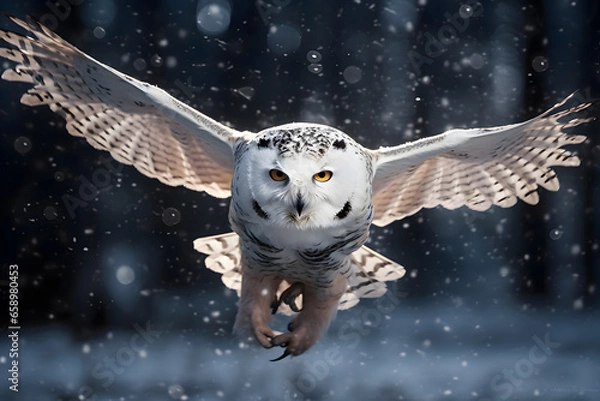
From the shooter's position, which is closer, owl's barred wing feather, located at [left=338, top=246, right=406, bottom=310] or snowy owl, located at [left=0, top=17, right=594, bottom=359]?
snowy owl, located at [left=0, top=17, right=594, bottom=359]

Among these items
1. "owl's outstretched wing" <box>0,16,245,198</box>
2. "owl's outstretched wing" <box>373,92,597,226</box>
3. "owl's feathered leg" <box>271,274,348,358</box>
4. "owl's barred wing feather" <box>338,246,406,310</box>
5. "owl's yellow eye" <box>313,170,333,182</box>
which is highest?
"owl's outstretched wing" <box>0,16,245,198</box>

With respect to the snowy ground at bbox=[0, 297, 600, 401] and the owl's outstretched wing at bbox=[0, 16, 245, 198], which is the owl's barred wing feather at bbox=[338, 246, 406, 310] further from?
the snowy ground at bbox=[0, 297, 600, 401]

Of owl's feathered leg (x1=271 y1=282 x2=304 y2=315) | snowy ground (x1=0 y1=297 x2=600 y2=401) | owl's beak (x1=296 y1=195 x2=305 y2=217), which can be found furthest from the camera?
snowy ground (x1=0 y1=297 x2=600 y2=401)

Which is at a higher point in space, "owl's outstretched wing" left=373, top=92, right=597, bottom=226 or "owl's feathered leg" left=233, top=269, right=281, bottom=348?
"owl's outstretched wing" left=373, top=92, right=597, bottom=226

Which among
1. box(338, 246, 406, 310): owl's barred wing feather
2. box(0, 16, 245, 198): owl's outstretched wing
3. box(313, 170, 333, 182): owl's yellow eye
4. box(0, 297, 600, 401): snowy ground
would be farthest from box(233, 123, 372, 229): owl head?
→ box(0, 297, 600, 401): snowy ground

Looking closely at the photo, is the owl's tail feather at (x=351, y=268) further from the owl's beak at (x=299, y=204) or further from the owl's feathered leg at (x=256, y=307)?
the owl's beak at (x=299, y=204)

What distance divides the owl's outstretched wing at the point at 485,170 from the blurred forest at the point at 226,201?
791mm

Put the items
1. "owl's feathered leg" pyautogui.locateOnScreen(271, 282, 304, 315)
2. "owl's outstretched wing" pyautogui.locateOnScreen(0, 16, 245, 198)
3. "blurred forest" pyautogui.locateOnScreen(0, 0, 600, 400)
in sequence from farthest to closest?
"blurred forest" pyautogui.locateOnScreen(0, 0, 600, 400) < "owl's feathered leg" pyautogui.locateOnScreen(271, 282, 304, 315) < "owl's outstretched wing" pyautogui.locateOnScreen(0, 16, 245, 198)

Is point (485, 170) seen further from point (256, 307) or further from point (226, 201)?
point (226, 201)

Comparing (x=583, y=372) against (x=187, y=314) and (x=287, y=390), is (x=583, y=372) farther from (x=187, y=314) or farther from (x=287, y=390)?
(x=187, y=314)

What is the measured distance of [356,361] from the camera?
7.98 ft

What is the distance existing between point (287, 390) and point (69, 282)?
0.89 m

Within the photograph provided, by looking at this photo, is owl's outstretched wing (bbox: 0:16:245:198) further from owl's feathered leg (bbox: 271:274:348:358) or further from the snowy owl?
owl's feathered leg (bbox: 271:274:348:358)

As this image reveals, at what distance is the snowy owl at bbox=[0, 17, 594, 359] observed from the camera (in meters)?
1.20
